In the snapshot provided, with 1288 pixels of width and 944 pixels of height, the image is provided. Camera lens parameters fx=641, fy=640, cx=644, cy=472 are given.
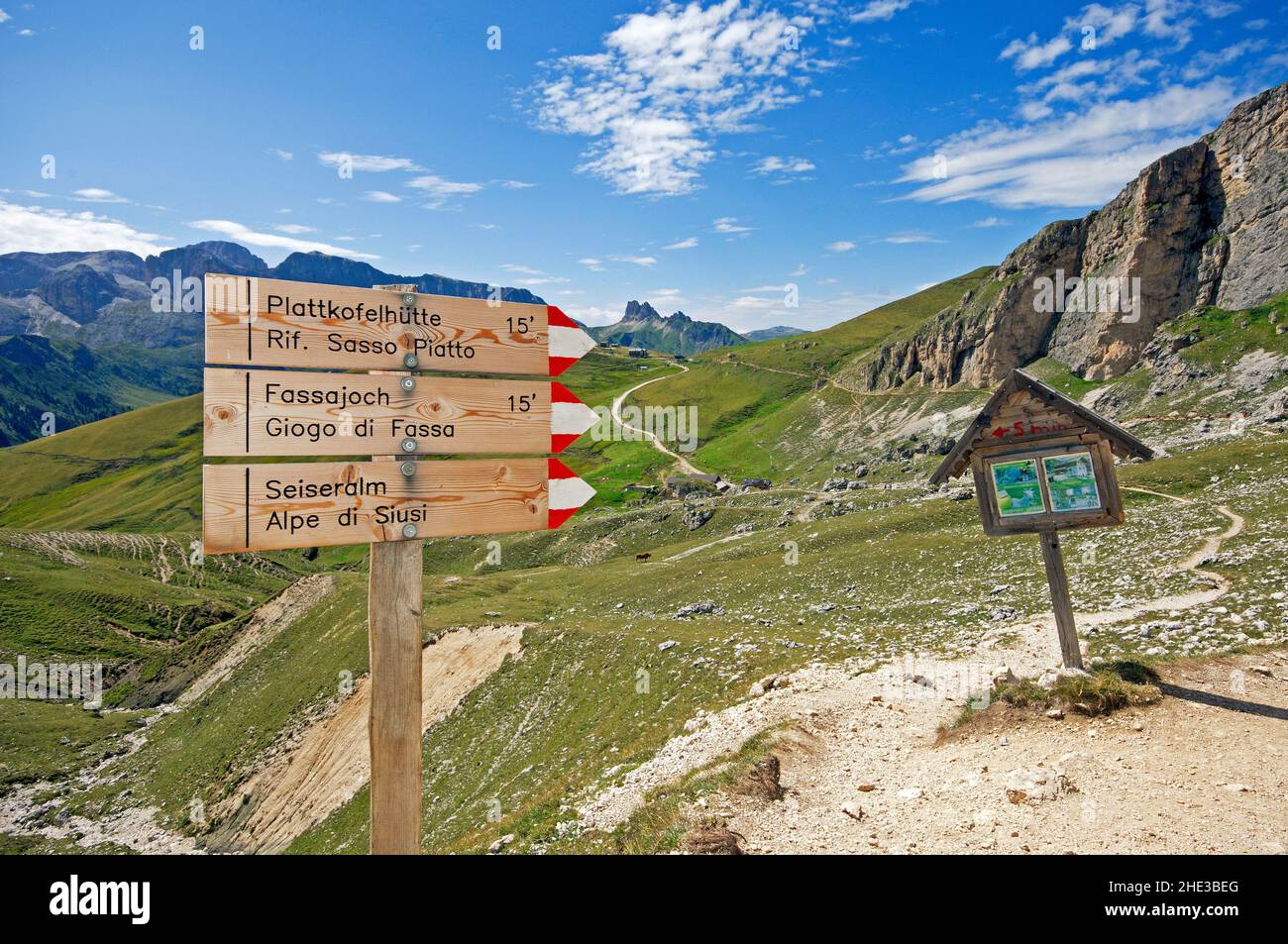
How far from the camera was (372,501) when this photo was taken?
6.75m

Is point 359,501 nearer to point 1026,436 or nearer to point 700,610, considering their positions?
point 1026,436

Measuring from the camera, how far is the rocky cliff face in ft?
248

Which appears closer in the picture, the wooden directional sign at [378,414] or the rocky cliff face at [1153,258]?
the wooden directional sign at [378,414]

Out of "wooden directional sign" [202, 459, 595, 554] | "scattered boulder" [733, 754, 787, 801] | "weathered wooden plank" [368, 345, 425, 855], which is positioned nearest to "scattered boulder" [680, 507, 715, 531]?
"scattered boulder" [733, 754, 787, 801]

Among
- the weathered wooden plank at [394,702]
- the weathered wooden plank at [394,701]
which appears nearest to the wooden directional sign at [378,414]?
the weathered wooden plank at [394,701]

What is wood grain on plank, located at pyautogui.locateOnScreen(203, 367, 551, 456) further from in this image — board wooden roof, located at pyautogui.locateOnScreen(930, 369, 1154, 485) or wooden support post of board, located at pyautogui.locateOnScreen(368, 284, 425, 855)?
board wooden roof, located at pyautogui.locateOnScreen(930, 369, 1154, 485)

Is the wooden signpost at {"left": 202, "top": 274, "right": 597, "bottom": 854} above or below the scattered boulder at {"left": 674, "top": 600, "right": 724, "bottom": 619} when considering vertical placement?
above

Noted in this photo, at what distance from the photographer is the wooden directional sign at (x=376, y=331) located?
20.6 ft

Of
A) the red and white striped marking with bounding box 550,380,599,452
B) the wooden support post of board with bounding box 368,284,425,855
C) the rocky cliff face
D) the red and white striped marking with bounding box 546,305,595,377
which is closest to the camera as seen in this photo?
the wooden support post of board with bounding box 368,284,425,855

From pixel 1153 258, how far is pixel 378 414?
10787cm

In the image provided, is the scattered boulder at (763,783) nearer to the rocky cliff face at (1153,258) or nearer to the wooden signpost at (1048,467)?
the wooden signpost at (1048,467)

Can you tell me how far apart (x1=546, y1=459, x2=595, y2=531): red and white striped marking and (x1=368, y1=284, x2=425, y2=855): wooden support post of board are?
1.59m

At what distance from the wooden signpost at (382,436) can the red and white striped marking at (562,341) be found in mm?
192
